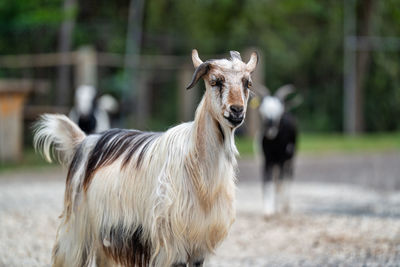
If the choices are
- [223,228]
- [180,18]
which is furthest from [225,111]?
[180,18]

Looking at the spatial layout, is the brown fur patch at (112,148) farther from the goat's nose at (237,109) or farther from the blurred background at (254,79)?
the blurred background at (254,79)

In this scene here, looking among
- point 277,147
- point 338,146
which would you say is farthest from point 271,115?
point 338,146

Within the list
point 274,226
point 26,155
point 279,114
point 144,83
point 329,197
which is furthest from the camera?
point 144,83

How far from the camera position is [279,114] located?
422 inches

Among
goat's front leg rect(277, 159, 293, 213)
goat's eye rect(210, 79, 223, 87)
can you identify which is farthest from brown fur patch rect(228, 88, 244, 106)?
goat's front leg rect(277, 159, 293, 213)

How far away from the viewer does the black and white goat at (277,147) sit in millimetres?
10383

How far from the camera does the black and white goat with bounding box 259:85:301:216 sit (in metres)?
10.4

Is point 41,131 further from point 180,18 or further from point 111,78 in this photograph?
point 180,18

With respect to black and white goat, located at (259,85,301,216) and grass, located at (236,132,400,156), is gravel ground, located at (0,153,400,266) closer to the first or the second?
black and white goat, located at (259,85,301,216)

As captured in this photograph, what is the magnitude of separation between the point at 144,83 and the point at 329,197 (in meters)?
9.73

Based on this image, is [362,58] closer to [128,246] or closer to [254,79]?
[254,79]

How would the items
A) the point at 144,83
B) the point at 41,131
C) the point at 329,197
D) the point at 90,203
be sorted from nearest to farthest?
1. the point at 90,203
2. the point at 41,131
3. the point at 329,197
4. the point at 144,83

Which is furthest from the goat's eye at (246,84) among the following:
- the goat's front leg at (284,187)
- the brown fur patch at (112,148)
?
the goat's front leg at (284,187)

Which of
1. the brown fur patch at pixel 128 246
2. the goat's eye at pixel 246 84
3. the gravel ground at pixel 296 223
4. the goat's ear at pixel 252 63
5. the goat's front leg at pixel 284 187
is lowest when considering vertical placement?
the gravel ground at pixel 296 223
